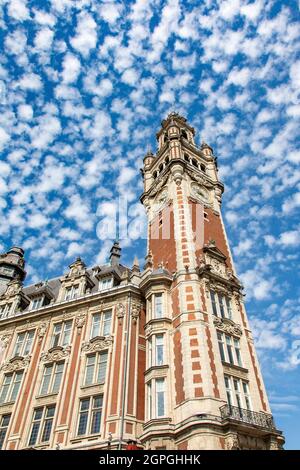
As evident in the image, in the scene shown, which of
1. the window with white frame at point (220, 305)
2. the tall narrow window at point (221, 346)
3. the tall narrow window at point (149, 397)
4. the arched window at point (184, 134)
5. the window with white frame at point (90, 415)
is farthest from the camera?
the arched window at point (184, 134)

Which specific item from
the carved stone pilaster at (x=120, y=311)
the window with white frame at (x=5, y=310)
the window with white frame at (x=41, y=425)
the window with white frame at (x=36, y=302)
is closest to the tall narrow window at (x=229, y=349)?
the carved stone pilaster at (x=120, y=311)

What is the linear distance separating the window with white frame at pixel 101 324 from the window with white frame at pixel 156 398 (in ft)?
21.8

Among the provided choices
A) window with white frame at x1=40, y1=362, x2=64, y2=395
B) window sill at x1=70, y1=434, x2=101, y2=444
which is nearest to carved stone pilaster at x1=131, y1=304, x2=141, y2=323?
window with white frame at x1=40, y1=362, x2=64, y2=395

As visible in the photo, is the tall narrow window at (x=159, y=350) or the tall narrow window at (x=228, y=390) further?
the tall narrow window at (x=159, y=350)

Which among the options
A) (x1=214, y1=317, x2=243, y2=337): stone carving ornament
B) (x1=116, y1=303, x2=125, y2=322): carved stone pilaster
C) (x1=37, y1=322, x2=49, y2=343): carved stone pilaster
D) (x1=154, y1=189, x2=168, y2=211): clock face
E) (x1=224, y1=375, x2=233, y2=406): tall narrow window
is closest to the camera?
(x1=224, y1=375, x2=233, y2=406): tall narrow window

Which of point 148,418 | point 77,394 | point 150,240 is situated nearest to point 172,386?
point 148,418

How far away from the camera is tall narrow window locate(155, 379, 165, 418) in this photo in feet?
87.8

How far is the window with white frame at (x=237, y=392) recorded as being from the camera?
27.0m

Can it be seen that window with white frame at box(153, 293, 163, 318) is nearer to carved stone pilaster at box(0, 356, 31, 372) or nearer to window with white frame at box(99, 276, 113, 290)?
window with white frame at box(99, 276, 113, 290)

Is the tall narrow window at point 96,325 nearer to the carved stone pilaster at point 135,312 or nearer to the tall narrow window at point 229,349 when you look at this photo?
the carved stone pilaster at point 135,312

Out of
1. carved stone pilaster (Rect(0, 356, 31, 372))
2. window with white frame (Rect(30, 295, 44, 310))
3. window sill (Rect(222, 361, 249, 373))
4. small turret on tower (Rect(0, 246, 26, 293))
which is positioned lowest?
window sill (Rect(222, 361, 249, 373))

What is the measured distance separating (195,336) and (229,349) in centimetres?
376

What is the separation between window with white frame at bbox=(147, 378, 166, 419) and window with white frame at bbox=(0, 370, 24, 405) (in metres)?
11.9
